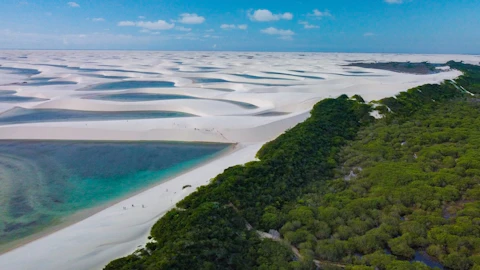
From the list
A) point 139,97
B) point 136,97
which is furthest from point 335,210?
point 136,97

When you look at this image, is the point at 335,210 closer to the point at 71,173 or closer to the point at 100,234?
the point at 100,234

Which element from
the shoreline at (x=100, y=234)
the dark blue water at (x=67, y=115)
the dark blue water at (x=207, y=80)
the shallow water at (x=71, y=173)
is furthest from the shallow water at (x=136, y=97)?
the shoreline at (x=100, y=234)

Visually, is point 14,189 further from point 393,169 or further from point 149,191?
point 393,169

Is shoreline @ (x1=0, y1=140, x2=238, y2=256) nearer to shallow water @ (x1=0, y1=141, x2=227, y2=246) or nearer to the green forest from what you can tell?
shallow water @ (x1=0, y1=141, x2=227, y2=246)

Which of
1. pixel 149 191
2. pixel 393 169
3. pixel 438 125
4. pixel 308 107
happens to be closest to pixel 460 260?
pixel 393 169

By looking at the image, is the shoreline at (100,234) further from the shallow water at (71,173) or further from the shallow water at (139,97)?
the shallow water at (139,97)

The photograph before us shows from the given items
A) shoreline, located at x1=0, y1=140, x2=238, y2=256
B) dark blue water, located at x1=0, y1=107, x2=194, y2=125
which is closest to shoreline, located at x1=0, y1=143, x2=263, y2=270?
shoreline, located at x1=0, y1=140, x2=238, y2=256
